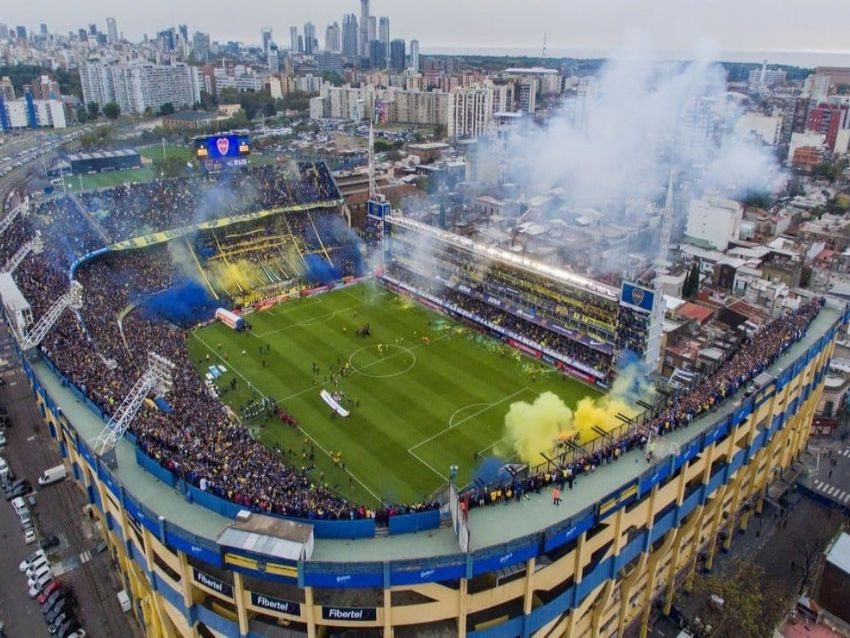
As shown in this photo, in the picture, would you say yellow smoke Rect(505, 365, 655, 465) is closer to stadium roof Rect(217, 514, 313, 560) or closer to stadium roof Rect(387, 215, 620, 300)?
stadium roof Rect(387, 215, 620, 300)

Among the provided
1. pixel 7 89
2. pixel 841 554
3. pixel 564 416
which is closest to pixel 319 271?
Answer: pixel 564 416

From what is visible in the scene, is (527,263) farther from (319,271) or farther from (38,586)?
(38,586)

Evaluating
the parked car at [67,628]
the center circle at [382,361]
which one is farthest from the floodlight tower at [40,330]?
the center circle at [382,361]

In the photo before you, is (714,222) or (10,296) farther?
(714,222)

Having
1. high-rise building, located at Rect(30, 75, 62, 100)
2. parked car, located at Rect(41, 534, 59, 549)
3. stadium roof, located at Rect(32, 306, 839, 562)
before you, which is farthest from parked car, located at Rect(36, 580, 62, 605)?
high-rise building, located at Rect(30, 75, 62, 100)

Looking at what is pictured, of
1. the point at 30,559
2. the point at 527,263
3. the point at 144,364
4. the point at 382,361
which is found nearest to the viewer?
the point at 30,559

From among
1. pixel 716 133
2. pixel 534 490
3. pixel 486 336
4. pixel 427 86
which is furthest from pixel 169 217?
pixel 427 86

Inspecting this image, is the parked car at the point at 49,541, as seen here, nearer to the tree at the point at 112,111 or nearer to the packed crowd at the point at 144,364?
the packed crowd at the point at 144,364
